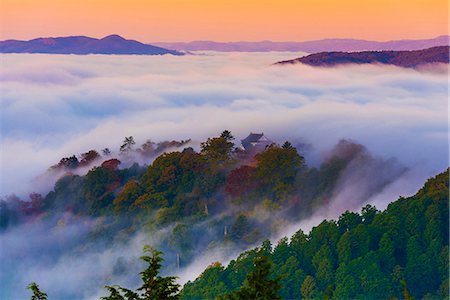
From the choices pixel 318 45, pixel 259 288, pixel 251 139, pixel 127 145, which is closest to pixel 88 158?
pixel 127 145

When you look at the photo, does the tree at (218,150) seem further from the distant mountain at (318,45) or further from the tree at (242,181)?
the distant mountain at (318,45)

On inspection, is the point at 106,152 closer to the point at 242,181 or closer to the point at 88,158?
the point at 88,158

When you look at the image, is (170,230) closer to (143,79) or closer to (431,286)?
(431,286)

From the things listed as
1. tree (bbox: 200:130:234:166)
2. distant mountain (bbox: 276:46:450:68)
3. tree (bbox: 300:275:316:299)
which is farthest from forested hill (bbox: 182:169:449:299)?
distant mountain (bbox: 276:46:450:68)

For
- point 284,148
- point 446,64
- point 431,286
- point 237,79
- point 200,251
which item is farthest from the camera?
point 237,79

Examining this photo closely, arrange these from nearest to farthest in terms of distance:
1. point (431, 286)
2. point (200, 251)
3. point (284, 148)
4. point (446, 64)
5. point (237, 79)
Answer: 1. point (431, 286)
2. point (200, 251)
3. point (284, 148)
4. point (446, 64)
5. point (237, 79)

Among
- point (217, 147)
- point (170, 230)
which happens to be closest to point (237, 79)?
point (217, 147)

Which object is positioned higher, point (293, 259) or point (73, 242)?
point (293, 259)
